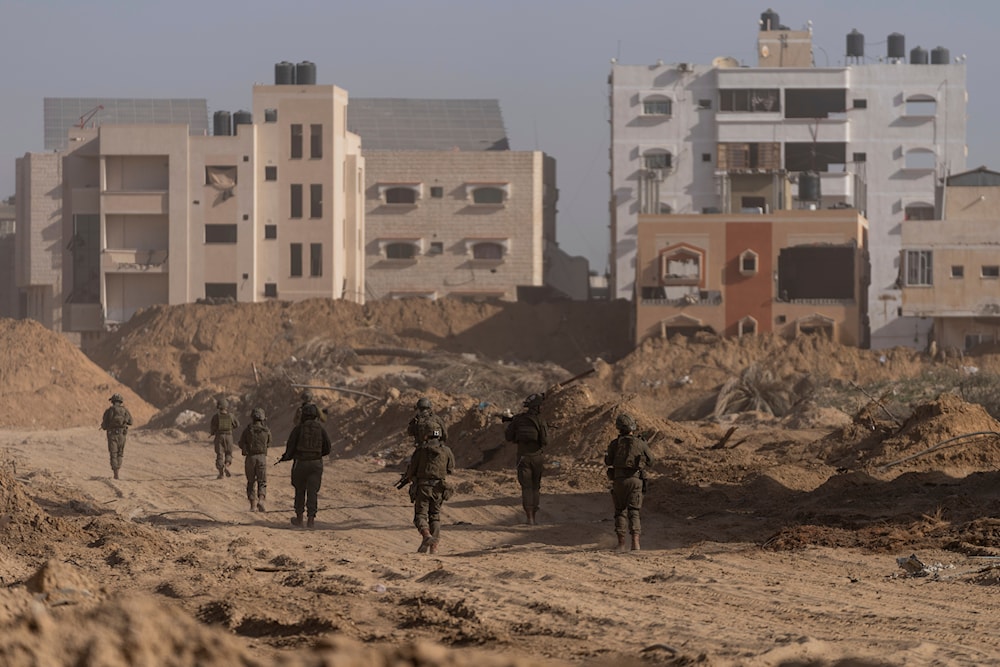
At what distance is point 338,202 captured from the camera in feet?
227

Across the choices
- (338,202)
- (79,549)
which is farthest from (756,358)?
(79,549)

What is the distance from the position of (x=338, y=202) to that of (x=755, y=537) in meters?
52.5

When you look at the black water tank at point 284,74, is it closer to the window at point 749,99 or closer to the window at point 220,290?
the window at point 220,290

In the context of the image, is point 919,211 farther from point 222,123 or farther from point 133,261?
point 133,261

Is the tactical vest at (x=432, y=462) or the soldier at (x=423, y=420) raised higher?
the soldier at (x=423, y=420)

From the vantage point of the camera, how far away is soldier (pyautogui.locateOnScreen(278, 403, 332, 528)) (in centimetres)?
1922

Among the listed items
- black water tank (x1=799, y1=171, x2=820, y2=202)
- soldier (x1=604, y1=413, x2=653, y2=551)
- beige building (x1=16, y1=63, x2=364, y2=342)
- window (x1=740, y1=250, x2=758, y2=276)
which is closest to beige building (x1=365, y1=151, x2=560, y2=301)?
beige building (x1=16, y1=63, x2=364, y2=342)

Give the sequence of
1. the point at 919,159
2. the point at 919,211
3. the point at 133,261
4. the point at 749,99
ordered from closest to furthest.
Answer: the point at 133,261 → the point at 749,99 → the point at 919,211 → the point at 919,159

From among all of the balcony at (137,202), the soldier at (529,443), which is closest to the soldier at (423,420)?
the soldier at (529,443)

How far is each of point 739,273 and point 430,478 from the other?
127 ft

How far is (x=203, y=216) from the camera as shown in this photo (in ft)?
222

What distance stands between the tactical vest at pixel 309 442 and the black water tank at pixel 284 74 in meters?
54.3

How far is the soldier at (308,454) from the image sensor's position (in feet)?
63.1

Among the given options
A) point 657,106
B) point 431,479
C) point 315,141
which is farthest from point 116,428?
point 657,106
